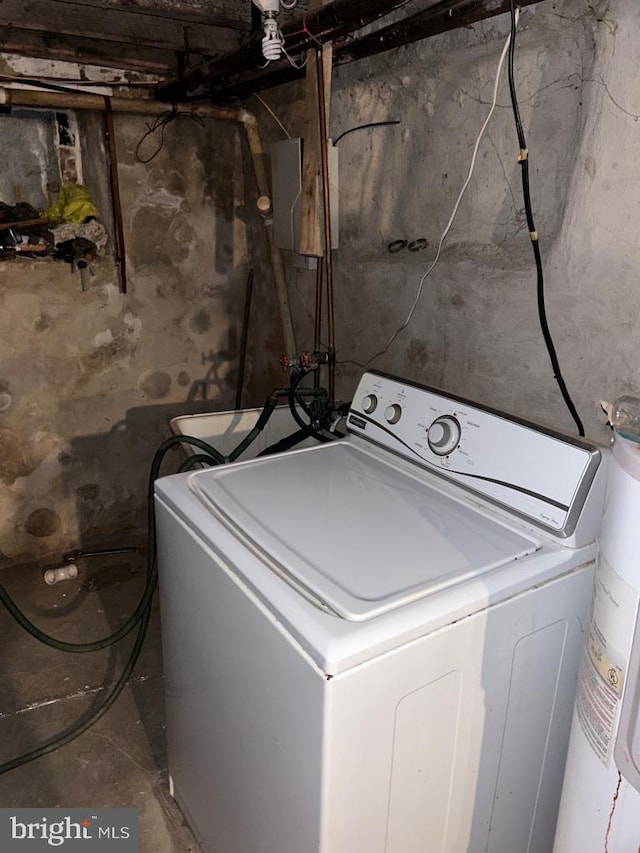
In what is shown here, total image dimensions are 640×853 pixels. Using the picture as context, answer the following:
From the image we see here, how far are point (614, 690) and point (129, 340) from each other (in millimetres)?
2352

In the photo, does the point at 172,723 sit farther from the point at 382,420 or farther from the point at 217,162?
the point at 217,162

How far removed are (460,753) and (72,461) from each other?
2.18m

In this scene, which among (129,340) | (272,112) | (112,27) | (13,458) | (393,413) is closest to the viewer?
(393,413)

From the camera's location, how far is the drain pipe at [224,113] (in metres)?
2.18

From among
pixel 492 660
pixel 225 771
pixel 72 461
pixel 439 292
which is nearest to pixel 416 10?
pixel 439 292

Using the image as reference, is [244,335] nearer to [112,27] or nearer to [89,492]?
[89,492]

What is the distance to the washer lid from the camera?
38.0 inches

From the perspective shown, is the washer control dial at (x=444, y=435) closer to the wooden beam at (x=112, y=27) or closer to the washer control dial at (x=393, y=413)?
the washer control dial at (x=393, y=413)

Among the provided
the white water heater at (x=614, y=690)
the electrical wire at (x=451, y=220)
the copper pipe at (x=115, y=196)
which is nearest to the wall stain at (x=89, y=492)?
the copper pipe at (x=115, y=196)

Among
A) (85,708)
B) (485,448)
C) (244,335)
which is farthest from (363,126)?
(85,708)

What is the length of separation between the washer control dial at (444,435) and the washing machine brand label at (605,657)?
1.53ft

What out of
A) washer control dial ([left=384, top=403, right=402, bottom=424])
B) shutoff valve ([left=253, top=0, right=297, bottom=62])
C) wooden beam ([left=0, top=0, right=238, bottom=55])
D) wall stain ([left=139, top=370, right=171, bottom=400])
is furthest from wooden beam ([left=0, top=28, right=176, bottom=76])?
washer control dial ([left=384, top=403, right=402, bottom=424])

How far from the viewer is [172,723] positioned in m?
1.53

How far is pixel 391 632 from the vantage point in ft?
2.84
